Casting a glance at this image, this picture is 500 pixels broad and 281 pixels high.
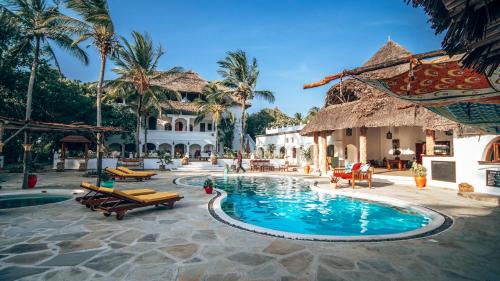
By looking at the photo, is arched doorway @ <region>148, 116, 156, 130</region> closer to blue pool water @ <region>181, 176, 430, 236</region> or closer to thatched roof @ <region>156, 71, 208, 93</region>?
thatched roof @ <region>156, 71, 208, 93</region>

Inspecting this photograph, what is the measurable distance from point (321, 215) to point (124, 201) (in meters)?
6.44

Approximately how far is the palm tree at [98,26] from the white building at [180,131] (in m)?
13.3

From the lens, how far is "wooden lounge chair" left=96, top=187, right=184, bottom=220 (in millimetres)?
6832

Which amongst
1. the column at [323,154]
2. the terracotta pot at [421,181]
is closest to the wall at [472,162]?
the terracotta pot at [421,181]

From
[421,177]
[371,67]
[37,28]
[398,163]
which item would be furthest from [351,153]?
[37,28]

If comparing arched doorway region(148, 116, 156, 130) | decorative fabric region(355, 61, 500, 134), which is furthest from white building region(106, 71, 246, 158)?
decorative fabric region(355, 61, 500, 134)

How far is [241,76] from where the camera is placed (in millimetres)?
27297

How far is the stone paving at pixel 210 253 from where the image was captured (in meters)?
3.74

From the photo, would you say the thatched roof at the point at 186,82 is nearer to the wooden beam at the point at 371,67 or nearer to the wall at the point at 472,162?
the wall at the point at 472,162

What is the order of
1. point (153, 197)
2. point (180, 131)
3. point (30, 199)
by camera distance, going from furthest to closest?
point (180, 131)
point (30, 199)
point (153, 197)

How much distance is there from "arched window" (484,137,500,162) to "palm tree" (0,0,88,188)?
2223cm

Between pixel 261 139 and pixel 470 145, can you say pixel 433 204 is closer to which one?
pixel 470 145

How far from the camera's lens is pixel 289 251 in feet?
15.3

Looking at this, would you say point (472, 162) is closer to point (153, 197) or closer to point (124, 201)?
point (153, 197)
